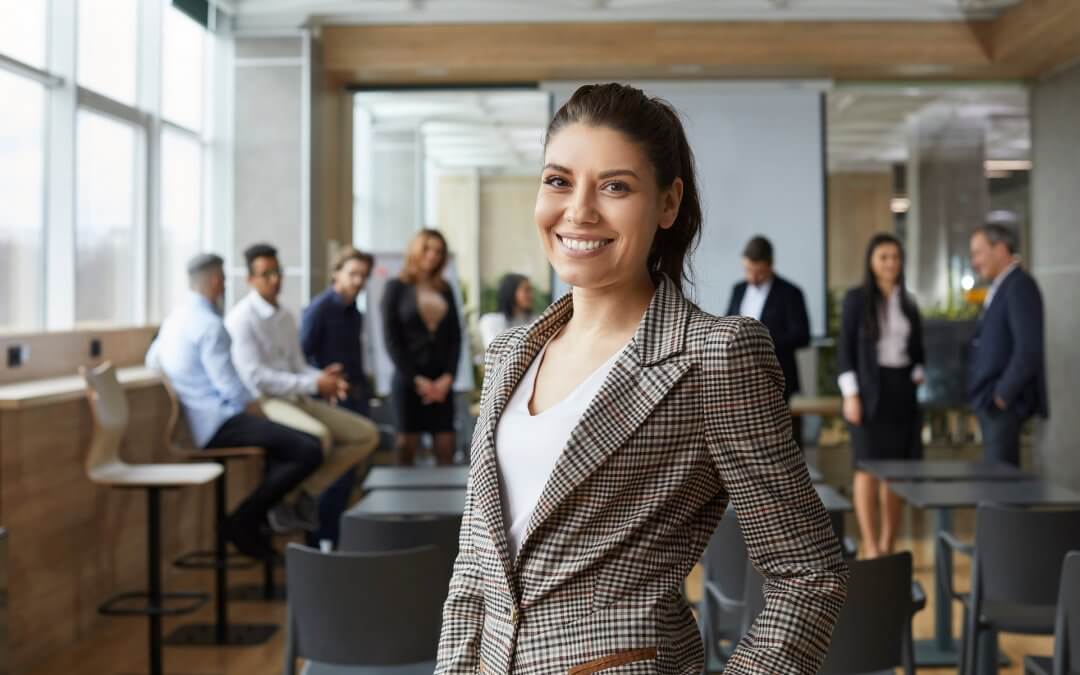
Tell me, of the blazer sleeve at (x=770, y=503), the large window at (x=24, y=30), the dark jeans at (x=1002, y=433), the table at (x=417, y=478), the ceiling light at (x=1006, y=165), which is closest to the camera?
the blazer sleeve at (x=770, y=503)

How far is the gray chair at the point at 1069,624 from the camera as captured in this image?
2637 mm

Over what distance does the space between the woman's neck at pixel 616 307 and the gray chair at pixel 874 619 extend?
158 cm

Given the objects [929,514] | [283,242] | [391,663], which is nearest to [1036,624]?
[391,663]

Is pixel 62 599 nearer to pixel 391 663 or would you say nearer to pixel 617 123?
pixel 391 663

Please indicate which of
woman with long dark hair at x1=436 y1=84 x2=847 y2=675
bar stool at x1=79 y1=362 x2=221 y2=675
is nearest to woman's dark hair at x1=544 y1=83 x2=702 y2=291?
woman with long dark hair at x1=436 y1=84 x2=847 y2=675

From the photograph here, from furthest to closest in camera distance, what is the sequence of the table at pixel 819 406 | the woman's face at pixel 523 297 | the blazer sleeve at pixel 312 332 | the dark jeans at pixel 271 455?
the table at pixel 819 406, the woman's face at pixel 523 297, the blazer sleeve at pixel 312 332, the dark jeans at pixel 271 455

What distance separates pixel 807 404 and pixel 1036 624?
530 centimetres

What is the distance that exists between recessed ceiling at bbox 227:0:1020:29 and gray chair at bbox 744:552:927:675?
19.5 ft

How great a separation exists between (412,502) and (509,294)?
3.38 m

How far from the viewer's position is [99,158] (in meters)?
6.46

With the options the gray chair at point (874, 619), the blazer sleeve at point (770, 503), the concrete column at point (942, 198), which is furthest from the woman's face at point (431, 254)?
the blazer sleeve at point (770, 503)

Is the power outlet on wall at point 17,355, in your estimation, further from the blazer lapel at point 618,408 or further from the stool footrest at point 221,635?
the blazer lapel at point 618,408

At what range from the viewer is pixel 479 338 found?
10.6m

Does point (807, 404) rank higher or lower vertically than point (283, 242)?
lower
